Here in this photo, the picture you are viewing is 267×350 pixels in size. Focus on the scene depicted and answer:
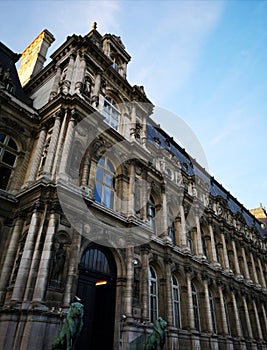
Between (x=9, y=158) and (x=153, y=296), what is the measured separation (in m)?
10.3

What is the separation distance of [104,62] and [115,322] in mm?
14923

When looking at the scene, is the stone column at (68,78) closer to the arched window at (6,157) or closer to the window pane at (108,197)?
the arched window at (6,157)

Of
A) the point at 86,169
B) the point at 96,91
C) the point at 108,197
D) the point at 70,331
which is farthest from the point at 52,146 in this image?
the point at 70,331

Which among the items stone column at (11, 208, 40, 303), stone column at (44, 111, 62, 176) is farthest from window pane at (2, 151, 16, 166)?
stone column at (11, 208, 40, 303)

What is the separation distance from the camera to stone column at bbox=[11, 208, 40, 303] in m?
9.40

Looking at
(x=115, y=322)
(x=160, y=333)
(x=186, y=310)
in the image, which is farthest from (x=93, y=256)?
(x=186, y=310)

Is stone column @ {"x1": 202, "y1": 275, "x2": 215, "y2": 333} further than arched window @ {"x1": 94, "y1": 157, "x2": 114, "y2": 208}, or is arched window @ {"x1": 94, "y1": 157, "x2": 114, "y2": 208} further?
stone column @ {"x1": 202, "y1": 275, "x2": 215, "y2": 333}

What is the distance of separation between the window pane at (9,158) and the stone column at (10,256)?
3.23m

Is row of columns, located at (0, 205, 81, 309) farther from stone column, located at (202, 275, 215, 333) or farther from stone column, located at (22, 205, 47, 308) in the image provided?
stone column, located at (202, 275, 215, 333)

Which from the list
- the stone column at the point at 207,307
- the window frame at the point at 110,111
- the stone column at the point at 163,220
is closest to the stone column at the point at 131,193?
the window frame at the point at 110,111

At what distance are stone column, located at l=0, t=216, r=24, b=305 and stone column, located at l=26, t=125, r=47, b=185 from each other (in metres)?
2.00

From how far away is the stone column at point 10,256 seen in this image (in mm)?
10195

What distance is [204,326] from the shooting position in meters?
17.5

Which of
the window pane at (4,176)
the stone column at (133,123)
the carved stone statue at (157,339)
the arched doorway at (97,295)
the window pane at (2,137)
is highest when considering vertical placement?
the stone column at (133,123)
